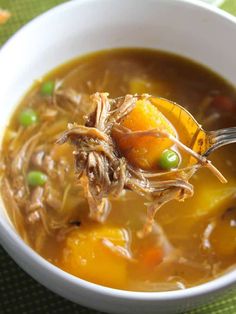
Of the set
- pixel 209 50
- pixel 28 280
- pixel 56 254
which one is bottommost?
pixel 28 280

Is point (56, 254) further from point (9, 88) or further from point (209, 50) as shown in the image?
point (209, 50)

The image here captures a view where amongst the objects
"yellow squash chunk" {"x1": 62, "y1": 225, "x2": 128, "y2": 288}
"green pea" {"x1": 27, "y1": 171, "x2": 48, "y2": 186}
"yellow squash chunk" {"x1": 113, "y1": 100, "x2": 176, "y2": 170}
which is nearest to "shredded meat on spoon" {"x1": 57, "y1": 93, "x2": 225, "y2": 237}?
"yellow squash chunk" {"x1": 113, "y1": 100, "x2": 176, "y2": 170}

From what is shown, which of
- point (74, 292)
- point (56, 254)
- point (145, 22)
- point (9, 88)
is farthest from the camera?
point (145, 22)

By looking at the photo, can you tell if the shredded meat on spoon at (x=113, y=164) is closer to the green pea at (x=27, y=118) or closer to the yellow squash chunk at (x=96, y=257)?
the yellow squash chunk at (x=96, y=257)

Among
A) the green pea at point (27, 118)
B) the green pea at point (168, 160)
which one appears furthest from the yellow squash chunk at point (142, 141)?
the green pea at point (27, 118)

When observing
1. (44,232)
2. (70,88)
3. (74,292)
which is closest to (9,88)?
(70,88)

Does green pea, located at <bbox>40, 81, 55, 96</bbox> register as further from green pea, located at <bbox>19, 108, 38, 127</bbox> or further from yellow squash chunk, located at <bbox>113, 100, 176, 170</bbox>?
yellow squash chunk, located at <bbox>113, 100, 176, 170</bbox>

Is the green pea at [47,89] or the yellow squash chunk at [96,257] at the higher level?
the green pea at [47,89]
